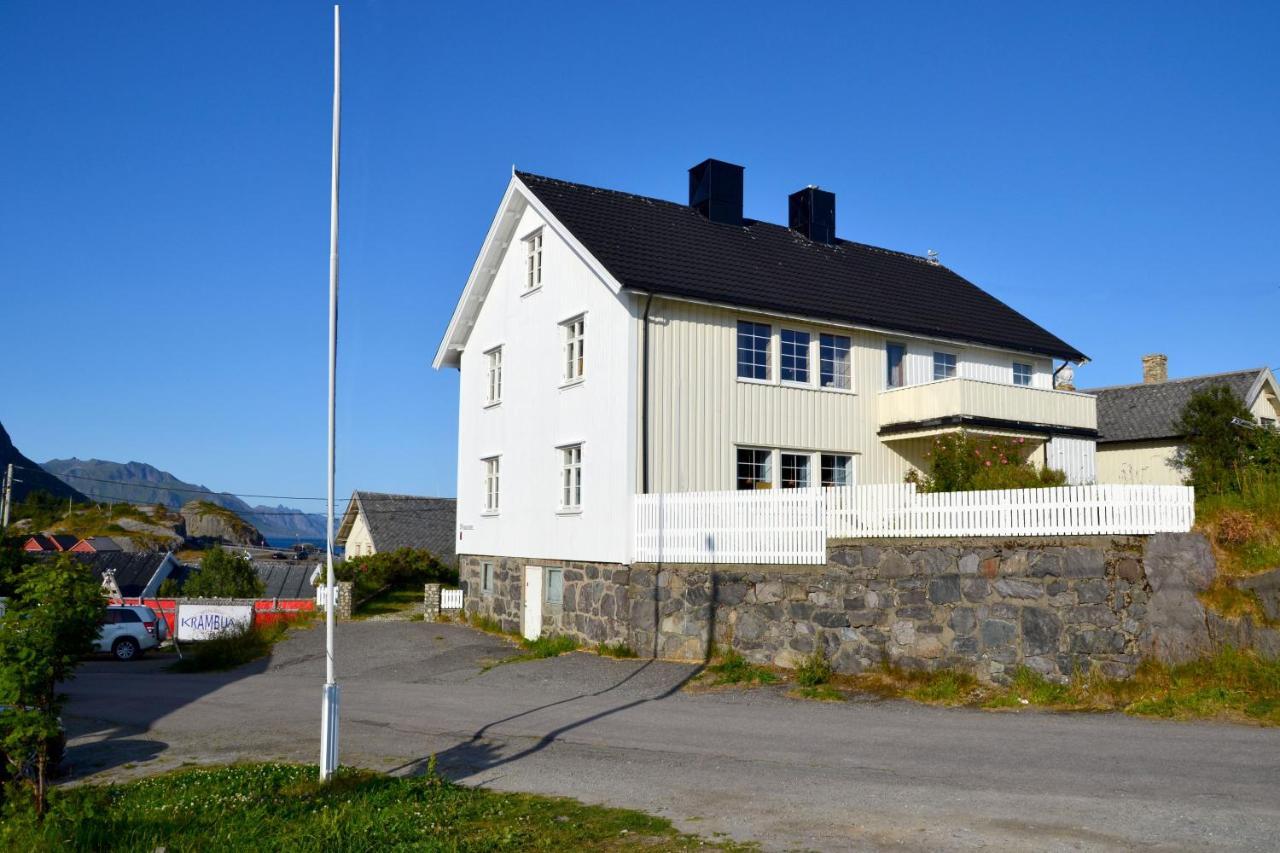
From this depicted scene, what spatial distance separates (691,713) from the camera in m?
13.8

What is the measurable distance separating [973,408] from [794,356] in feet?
13.1

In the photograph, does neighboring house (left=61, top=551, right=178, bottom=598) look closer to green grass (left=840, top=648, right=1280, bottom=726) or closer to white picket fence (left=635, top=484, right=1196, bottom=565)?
white picket fence (left=635, top=484, right=1196, bottom=565)

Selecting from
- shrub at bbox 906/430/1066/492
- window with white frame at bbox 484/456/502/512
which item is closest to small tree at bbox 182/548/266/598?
window with white frame at bbox 484/456/502/512

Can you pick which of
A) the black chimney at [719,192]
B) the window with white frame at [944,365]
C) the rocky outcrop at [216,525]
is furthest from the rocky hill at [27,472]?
the window with white frame at [944,365]

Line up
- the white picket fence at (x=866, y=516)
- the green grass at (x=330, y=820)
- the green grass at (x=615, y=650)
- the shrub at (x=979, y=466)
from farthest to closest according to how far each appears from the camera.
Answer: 1. the green grass at (x=615, y=650)
2. the shrub at (x=979, y=466)
3. the white picket fence at (x=866, y=516)
4. the green grass at (x=330, y=820)

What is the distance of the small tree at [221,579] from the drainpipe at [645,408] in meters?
25.0

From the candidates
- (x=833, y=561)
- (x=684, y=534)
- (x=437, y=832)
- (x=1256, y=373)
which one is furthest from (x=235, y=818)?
(x=1256, y=373)

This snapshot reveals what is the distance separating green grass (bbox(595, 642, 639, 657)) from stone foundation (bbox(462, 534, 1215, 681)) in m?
0.15

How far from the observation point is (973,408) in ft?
75.7

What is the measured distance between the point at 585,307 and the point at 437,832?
50.6 feet

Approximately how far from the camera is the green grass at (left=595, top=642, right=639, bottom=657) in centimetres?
1952

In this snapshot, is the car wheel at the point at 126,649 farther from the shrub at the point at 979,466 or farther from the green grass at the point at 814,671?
the shrub at the point at 979,466

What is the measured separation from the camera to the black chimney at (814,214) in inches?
1105

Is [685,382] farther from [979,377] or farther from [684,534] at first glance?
[979,377]
